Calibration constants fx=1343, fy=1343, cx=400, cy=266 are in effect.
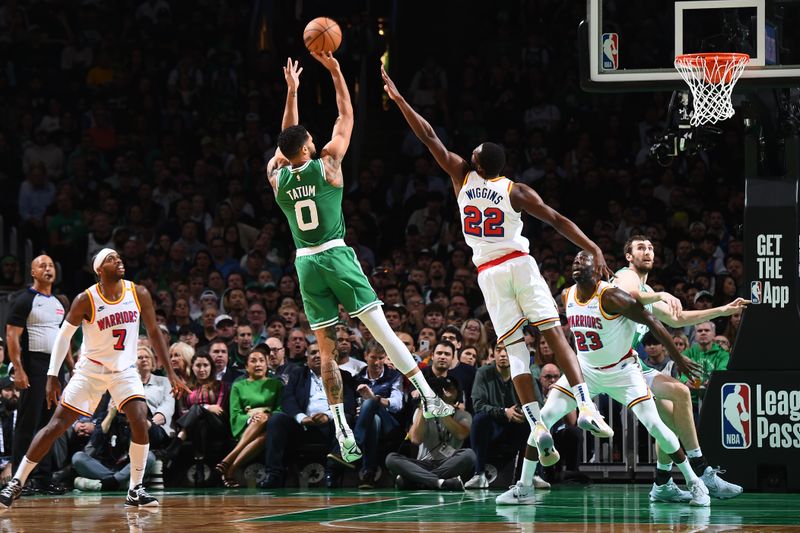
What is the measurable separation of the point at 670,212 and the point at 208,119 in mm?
7458

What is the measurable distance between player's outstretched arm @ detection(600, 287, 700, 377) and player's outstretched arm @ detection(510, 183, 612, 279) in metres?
0.66

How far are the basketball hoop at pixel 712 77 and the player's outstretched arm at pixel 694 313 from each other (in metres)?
1.68

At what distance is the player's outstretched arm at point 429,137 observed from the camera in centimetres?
1046

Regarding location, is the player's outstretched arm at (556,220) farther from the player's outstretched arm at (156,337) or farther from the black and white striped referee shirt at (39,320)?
the black and white striped referee shirt at (39,320)

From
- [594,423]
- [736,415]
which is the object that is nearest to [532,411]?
[594,423]

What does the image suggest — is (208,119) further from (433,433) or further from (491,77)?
(433,433)

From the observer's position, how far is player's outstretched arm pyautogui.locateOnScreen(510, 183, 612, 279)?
1023cm

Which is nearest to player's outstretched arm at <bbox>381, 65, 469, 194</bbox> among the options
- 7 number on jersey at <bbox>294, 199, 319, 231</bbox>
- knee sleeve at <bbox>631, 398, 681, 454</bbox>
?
7 number on jersey at <bbox>294, 199, 319, 231</bbox>

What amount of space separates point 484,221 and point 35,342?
5480 millimetres

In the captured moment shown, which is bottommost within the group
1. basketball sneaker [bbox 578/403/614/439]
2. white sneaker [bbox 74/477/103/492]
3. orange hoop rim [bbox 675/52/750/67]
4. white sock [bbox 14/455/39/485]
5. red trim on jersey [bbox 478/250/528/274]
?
white sneaker [bbox 74/477/103/492]

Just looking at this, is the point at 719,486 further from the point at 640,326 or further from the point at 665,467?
the point at 640,326

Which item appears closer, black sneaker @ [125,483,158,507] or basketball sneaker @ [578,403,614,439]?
basketball sneaker @ [578,403,614,439]

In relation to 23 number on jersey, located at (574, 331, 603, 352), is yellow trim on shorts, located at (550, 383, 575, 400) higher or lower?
lower

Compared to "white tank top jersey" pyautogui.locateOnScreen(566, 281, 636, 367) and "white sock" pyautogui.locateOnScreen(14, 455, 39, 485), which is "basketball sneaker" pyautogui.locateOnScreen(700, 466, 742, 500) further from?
"white sock" pyautogui.locateOnScreen(14, 455, 39, 485)
